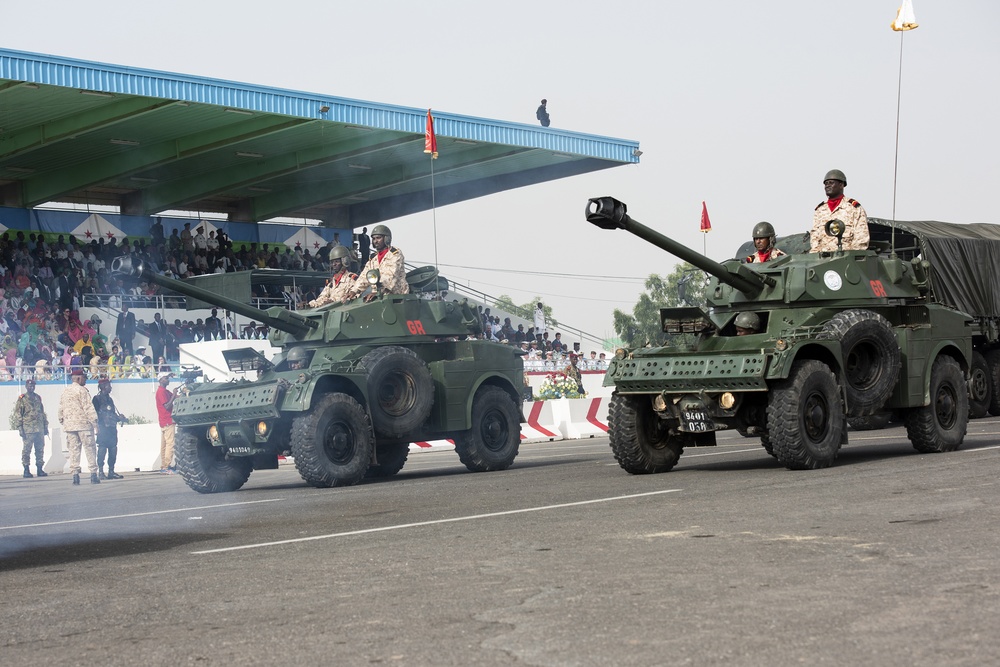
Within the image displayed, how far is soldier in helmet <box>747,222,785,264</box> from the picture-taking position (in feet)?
46.9

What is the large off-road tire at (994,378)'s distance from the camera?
21828mm

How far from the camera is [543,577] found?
658cm

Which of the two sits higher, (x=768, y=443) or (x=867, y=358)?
(x=867, y=358)

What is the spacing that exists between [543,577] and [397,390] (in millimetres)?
8871

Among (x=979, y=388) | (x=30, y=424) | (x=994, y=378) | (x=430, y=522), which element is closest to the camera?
(x=430, y=522)

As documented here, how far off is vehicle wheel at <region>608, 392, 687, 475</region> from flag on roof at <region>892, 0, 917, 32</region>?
17.5 ft

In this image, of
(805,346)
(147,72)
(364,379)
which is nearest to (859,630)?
(805,346)

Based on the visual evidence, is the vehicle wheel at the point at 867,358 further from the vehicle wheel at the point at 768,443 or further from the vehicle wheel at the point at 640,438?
the vehicle wheel at the point at 640,438

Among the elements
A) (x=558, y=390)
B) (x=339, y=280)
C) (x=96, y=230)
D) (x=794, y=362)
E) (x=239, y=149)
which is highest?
(x=239, y=149)

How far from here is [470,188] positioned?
4122 centimetres

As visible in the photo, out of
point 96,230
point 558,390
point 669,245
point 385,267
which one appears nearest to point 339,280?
point 385,267

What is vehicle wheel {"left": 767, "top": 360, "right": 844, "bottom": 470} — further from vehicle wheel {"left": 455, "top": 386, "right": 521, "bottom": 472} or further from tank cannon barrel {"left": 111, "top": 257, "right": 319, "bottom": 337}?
tank cannon barrel {"left": 111, "top": 257, "right": 319, "bottom": 337}

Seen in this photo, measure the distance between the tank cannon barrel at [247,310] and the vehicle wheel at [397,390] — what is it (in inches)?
41.2

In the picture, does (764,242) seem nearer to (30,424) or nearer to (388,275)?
(388,275)
